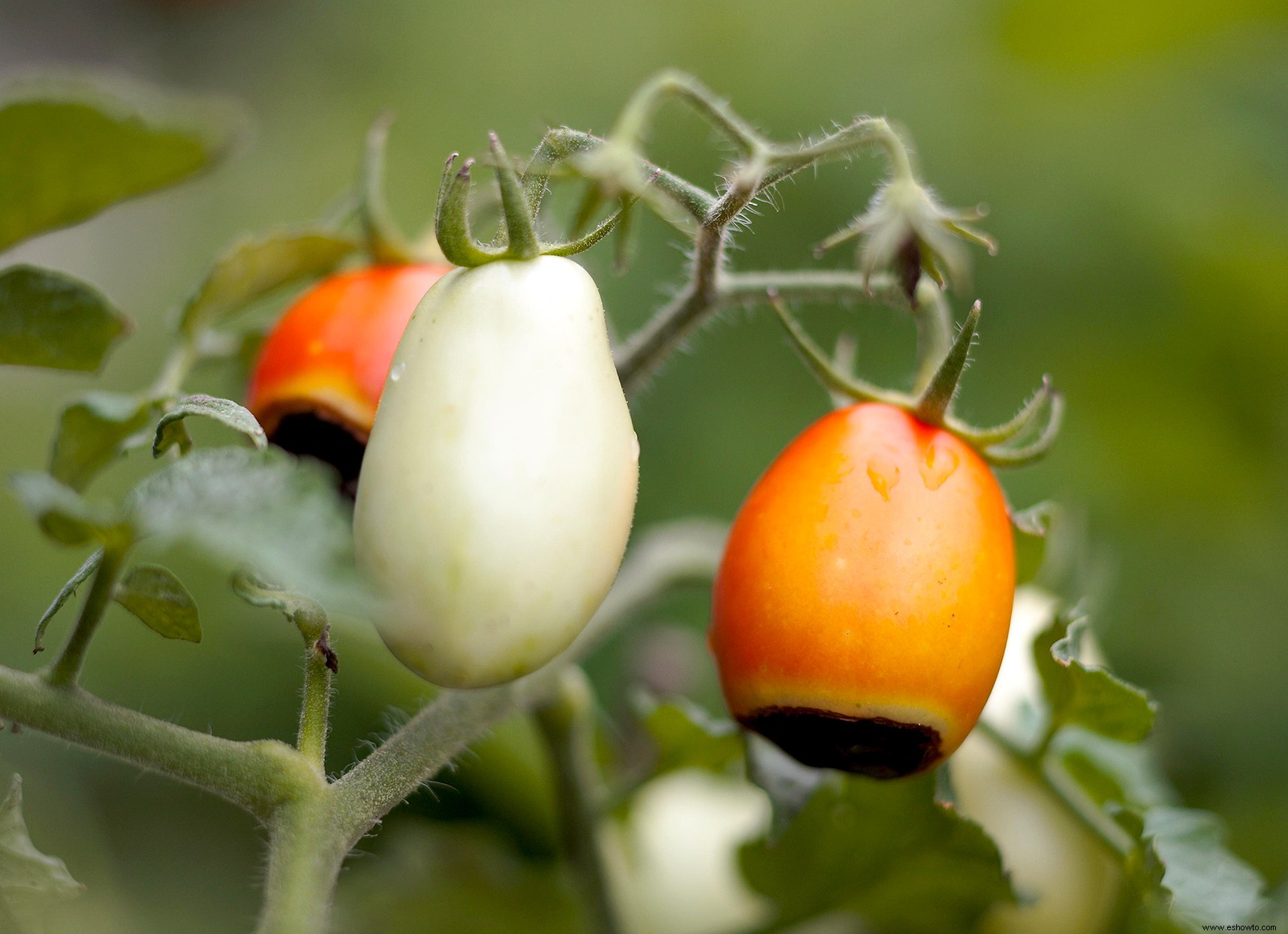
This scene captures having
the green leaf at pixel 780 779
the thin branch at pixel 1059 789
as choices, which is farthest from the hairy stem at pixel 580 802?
the thin branch at pixel 1059 789

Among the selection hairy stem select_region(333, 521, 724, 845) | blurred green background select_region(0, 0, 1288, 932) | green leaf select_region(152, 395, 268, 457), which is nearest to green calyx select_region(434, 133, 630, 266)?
green leaf select_region(152, 395, 268, 457)

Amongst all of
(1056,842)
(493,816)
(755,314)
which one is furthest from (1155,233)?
(493,816)

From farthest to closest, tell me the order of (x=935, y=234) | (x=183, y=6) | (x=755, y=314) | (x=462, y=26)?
(x=183, y=6)
(x=462, y=26)
(x=755, y=314)
(x=935, y=234)

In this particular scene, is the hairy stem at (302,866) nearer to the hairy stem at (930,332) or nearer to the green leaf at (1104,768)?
the hairy stem at (930,332)

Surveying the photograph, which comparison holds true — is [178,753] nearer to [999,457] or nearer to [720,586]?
[720,586]

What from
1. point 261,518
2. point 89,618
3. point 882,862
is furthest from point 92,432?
point 882,862

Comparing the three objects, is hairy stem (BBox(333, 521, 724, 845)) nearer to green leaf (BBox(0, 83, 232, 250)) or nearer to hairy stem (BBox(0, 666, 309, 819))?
hairy stem (BBox(0, 666, 309, 819))
